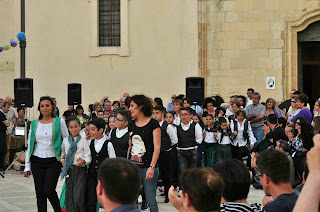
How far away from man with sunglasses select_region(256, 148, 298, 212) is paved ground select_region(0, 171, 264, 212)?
670 centimetres

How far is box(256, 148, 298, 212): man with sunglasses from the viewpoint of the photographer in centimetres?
468

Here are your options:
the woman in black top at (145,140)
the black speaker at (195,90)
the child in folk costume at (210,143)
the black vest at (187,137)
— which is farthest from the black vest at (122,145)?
the black speaker at (195,90)

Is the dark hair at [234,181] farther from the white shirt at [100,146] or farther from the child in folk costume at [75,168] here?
the child in folk costume at [75,168]

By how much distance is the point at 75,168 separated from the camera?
922cm

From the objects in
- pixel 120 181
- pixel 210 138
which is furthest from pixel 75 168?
pixel 210 138

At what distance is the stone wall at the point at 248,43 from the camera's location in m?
22.9

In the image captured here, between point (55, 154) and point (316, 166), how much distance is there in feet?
21.3

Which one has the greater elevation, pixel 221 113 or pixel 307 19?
pixel 307 19

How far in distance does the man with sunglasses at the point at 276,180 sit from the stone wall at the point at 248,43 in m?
18.2

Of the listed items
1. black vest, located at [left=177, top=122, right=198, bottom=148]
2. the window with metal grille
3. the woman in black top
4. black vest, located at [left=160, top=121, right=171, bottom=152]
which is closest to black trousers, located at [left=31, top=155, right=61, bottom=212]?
the woman in black top

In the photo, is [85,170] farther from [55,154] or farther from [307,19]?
[307,19]

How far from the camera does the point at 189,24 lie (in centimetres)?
2334

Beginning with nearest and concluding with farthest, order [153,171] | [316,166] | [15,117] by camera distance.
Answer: [316,166], [153,171], [15,117]

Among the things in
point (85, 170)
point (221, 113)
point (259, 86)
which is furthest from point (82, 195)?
point (259, 86)
